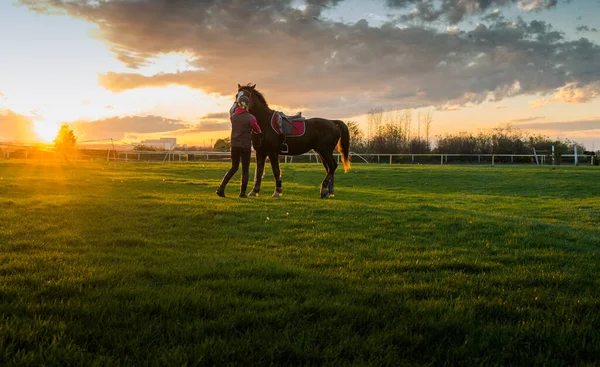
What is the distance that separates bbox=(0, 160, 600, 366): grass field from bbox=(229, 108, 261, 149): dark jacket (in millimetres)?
3236

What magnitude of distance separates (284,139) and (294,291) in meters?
8.65

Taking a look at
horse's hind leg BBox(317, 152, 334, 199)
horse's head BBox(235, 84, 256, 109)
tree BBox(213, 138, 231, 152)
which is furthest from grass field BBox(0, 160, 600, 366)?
tree BBox(213, 138, 231, 152)

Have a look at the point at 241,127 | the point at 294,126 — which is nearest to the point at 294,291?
the point at 241,127

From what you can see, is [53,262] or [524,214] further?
[524,214]

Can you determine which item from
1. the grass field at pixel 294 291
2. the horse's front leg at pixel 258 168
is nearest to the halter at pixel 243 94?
the horse's front leg at pixel 258 168

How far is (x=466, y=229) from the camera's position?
757 centimetres

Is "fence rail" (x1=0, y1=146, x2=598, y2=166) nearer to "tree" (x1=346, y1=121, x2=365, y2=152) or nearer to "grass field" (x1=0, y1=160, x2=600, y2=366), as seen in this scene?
"tree" (x1=346, y1=121, x2=365, y2=152)

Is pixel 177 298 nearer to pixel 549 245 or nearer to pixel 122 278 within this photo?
pixel 122 278

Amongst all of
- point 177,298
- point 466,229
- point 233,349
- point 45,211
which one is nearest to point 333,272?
point 177,298

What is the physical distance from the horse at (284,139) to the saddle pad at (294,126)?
0.04 metres

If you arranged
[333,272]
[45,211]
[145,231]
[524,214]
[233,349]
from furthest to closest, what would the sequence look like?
1. [524,214]
2. [45,211]
3. [145,231]
4. [333,272]
5. [233,349]

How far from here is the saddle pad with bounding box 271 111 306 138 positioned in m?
12.1

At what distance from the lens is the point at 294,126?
41.1 ft

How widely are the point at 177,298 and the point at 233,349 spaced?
102cm
